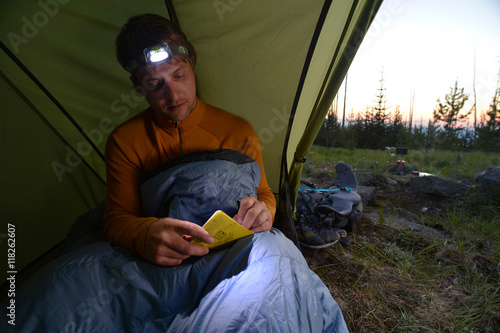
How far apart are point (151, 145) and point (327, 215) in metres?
1.57

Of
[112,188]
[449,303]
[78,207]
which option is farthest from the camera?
[78,207]

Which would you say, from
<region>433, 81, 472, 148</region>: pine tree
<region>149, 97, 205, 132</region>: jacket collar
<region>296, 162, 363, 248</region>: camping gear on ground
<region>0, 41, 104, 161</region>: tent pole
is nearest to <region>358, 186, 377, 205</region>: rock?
<region>296, 162, 363, 248</region>: camping gear on ground

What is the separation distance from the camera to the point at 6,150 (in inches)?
57.2

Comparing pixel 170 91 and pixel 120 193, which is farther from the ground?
pixel 170 91

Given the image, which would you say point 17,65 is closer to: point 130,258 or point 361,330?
point 130,258

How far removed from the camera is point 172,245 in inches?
32.8

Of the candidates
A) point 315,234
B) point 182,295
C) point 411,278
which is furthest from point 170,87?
point 411,278

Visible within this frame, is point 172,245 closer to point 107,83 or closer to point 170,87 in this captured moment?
point 170,87

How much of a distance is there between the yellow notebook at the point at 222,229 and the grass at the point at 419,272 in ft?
2.99

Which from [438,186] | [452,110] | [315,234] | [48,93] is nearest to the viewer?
[48,93]

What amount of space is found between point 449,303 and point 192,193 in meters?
1.62

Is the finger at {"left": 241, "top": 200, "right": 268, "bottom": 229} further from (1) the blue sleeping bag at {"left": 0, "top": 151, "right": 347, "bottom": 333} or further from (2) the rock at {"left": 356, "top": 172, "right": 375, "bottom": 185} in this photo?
(2) the rock at {"left": 356, "top": 172, "right": 375, "bottom": 185}

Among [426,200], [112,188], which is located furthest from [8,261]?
[426,200]

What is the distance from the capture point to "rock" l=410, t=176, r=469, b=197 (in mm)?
3027
